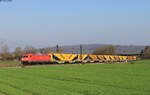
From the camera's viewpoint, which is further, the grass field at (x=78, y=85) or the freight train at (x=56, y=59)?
the freight train at (x=56, y=59)

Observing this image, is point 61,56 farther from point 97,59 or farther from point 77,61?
point 97,59

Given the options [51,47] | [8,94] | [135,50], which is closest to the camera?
[8,94]

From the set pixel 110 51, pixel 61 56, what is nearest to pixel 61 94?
pixel 61 56

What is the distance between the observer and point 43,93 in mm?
13992

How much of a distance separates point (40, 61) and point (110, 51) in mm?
69497

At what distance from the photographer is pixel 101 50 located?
138375mm

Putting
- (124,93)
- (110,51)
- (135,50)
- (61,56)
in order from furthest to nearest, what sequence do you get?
1. (135,50)
2. (110,51)
3. (61,56)
4. (124,93)

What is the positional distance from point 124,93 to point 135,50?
149m

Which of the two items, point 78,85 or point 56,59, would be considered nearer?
point 78,85

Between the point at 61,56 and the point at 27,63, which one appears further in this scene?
the point at 61,56

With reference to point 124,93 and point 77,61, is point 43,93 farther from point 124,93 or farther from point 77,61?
point 77,61

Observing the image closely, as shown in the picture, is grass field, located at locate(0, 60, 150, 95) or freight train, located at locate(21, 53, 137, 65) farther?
freight train, located at locate(21, 53, 137, 65)

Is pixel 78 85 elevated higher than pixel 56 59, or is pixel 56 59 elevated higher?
pixel 78 85

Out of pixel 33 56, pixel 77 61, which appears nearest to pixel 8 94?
pixel 33 56
